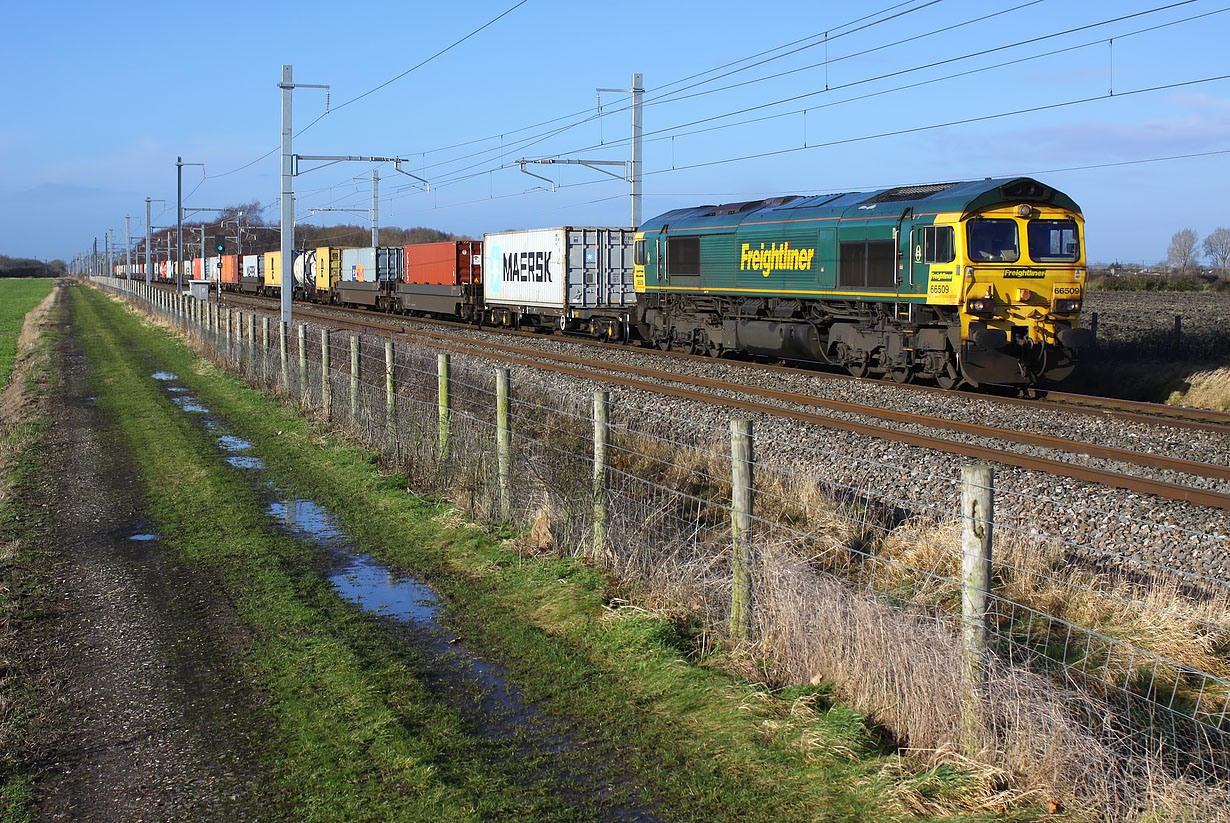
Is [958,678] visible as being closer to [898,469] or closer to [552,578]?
[552,578]

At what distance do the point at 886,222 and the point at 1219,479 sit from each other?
32.2 ft

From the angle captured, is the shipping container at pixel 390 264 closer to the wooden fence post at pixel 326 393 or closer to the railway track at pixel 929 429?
the railway track at pixel 929 429

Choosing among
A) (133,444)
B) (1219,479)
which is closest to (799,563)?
(1219,479)

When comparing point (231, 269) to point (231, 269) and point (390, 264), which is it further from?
point (390, 264)

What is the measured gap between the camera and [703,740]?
512cm

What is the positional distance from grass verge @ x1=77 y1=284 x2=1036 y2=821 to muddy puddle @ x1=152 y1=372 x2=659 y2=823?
83 mm

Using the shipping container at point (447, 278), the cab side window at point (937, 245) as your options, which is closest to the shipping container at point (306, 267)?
the shipping container at point (447, 278)

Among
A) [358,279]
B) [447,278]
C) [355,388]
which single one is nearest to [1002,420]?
[355,388]

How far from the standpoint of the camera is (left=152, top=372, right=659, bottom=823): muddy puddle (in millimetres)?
4723

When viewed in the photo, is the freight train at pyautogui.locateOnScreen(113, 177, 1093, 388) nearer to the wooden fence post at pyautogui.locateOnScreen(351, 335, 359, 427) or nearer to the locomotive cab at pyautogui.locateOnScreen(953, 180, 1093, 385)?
the locomotive cab at pyautogui.locateOnScreen(953, 180, 1093, 385)

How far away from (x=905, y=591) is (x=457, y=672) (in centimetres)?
326

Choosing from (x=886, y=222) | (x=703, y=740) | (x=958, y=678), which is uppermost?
(x=886, y=222)

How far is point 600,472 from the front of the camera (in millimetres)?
8109

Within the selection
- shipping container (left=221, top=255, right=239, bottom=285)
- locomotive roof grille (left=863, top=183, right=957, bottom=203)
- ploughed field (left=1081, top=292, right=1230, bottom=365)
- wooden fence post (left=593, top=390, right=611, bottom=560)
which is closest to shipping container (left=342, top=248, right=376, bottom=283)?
shipping container (left=221, top=255, right=239, bottom=285)
